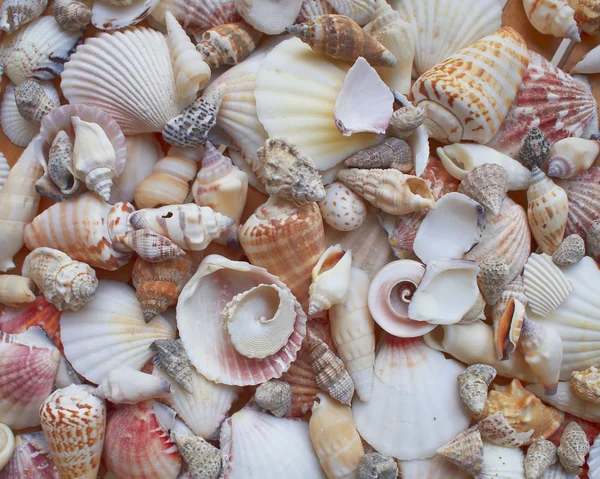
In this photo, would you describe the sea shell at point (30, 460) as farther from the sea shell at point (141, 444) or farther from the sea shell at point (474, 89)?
the sea shell at point (474, 89)

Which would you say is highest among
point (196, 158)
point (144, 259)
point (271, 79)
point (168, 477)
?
point (271, 79)

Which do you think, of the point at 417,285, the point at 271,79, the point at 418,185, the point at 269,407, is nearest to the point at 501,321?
the point at 417,285

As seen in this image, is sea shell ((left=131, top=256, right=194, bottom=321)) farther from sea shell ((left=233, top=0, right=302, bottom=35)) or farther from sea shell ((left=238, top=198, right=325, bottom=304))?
sea shell ((left=233, top=0, right=302, bottom=35))

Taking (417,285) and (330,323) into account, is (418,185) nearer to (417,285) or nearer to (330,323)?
(417,285)

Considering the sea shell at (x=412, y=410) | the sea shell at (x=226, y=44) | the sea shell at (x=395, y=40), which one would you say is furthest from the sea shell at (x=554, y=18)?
the sea shell at (x=412, y=410)

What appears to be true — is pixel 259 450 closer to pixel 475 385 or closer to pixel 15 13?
pixel 475 385
